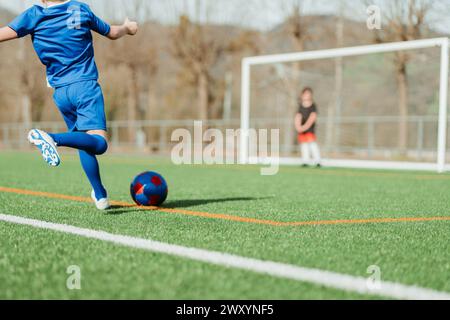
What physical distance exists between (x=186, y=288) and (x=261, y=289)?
1.05ft

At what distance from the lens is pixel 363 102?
24531 mm

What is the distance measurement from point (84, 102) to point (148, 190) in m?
1.05

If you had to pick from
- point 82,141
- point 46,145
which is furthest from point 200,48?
point 46,145

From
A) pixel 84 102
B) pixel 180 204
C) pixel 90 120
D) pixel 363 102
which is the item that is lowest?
pixel 180 204

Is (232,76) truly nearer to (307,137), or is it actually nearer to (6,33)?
(307,137)

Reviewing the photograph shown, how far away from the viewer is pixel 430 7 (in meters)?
16.3

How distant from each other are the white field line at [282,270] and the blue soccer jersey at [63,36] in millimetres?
1569

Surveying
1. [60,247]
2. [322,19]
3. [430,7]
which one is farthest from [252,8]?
[60,247]

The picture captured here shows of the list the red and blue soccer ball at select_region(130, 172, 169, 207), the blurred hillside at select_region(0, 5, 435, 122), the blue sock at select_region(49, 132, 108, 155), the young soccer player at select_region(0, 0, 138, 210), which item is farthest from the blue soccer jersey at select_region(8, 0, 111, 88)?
the blurred hillside at select_region(0, 5, 435, 122)

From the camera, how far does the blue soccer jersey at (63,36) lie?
4832 millimetres

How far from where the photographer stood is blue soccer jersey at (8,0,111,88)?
15.9 ft

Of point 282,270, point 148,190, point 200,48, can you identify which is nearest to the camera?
point 282,270

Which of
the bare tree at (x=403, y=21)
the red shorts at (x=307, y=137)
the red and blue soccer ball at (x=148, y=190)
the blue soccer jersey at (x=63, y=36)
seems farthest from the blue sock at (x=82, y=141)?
the bare tree at (x=403, y=21)
